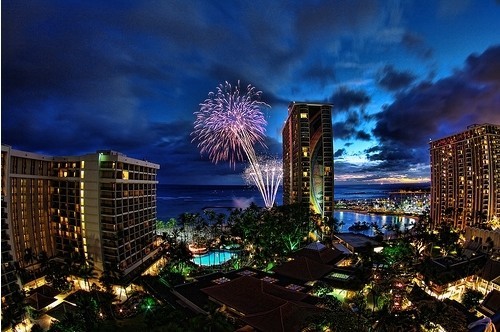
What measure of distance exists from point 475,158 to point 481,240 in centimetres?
3831

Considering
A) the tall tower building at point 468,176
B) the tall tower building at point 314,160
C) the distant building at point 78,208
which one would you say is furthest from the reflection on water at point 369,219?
the distant building at point 78,208

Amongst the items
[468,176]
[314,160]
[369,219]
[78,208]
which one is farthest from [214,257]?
[369,219]

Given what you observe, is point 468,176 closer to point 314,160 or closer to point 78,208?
point 314,160

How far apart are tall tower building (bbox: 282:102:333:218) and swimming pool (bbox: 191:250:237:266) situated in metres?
19.7

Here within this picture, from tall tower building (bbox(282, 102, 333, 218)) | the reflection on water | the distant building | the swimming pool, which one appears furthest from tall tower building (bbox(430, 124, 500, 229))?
the distant building

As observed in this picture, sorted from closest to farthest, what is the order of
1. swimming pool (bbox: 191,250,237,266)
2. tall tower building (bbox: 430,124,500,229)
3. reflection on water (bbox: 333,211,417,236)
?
swimming pool (bbox: 191,250,237,266) → tall tower building (bbox: 430,124,500,229) → reflection on water (bbox: 333,211,417,236)

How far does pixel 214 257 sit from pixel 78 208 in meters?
23.9

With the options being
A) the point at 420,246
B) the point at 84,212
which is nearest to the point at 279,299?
the point at 84,212

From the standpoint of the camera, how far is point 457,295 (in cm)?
3862

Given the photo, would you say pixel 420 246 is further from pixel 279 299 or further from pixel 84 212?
pixel 84 212

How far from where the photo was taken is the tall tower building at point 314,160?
235 feet

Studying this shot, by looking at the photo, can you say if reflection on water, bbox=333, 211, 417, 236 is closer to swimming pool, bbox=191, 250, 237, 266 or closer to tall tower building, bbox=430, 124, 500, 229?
tall tower building, bbox=430, 124, 500, 229

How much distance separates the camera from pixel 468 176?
86.4 m

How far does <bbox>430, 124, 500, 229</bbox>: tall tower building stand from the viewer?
3182 inches
